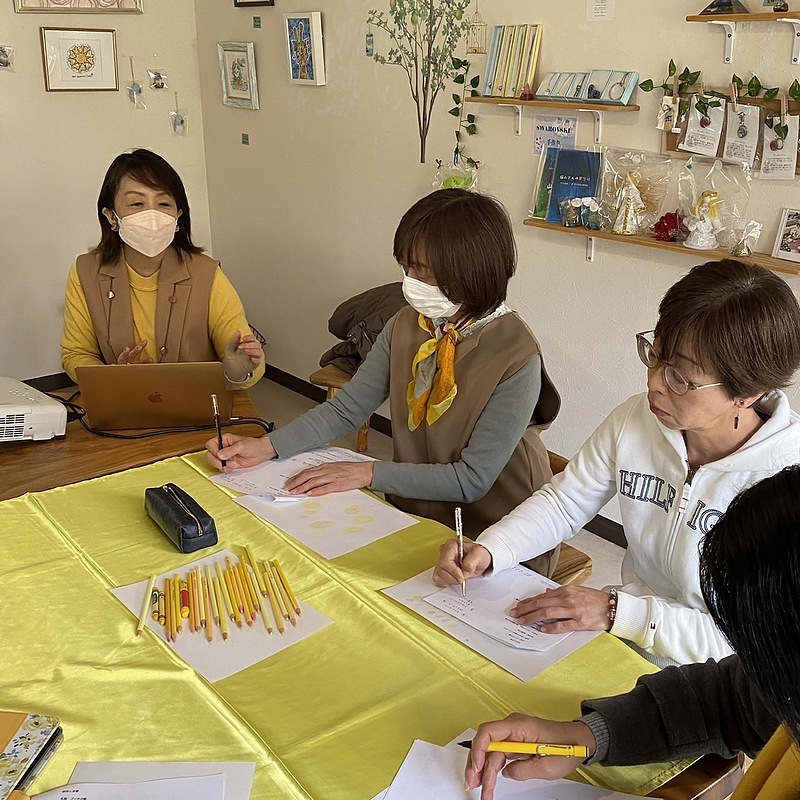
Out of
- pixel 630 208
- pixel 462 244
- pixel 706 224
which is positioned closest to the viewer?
pixel 462 244

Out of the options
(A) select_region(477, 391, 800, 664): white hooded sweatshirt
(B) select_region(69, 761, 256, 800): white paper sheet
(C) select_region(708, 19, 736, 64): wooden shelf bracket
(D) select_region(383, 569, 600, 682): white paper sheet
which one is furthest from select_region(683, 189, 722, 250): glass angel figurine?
(B) select_region(69, 761, 256, 800): white paper sheet

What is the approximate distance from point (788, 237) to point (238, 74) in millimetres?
2881

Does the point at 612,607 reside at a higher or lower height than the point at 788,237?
lower

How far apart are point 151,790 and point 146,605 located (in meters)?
0.36

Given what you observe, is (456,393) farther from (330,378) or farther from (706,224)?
(330,378)

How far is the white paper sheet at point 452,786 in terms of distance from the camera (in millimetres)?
962

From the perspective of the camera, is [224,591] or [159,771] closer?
[159,771]

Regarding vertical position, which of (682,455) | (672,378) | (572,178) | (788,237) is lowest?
(682,455)

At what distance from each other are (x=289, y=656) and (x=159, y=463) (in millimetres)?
723

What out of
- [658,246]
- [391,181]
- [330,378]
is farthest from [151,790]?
[391,181]

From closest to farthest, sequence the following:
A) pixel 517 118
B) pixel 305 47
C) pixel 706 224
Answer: pixel 706 224 → pixel 517 118 → pixel 305 47

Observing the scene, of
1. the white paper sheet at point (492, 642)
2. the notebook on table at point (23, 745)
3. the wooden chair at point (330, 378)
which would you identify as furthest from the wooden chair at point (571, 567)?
the wooden chair at point (330, 378)

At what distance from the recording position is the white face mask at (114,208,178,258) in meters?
2.37

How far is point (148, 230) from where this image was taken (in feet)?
7.84
